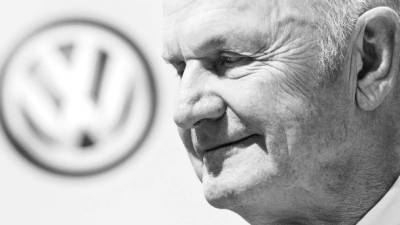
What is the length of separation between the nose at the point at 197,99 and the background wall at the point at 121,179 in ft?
5.10

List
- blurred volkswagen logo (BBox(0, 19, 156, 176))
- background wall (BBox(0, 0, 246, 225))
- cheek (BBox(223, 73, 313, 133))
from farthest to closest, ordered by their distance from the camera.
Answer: blurred volkswagen logo (BBox(0, 19, 156, 176)), background wall (BBox(0, 0, 246, 225)), cheek (BBox(223, 73, 313, 133))

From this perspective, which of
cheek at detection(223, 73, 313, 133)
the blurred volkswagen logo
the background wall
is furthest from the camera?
the blurred volkswagen logo

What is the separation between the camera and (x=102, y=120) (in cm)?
279

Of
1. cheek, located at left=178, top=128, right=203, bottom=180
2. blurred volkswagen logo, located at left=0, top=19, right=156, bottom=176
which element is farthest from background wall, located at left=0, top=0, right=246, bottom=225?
cheek, located at left=178, top=128, right=203, bottom=180

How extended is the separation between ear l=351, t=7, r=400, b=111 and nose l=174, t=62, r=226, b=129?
16 cm

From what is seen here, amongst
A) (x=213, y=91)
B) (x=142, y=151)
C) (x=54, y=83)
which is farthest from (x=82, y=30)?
(x=213, y=91)

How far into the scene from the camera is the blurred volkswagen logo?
2.77 m

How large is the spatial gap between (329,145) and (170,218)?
1611mm

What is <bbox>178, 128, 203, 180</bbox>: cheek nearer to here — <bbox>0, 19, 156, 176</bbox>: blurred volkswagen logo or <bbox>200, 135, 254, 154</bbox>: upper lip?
<bbox>200, 135, 254, 154</bbox>: upper lip

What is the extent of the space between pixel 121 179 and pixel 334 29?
1780 mm

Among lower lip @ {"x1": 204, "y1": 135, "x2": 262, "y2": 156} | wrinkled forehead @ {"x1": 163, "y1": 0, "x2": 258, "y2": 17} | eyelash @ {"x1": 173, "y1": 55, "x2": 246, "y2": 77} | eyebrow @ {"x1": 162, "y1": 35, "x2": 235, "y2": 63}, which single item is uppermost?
wrinkled forehead @ {"x1": 163, "y1": 0, "x2": 258, "y2": 17}

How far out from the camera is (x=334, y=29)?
995 mm

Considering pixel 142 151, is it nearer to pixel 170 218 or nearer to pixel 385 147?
pixel 170 218

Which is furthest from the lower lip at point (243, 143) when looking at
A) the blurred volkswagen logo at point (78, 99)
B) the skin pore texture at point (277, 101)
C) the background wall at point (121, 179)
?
the blurred volkswagen logo at point (78, 99)
